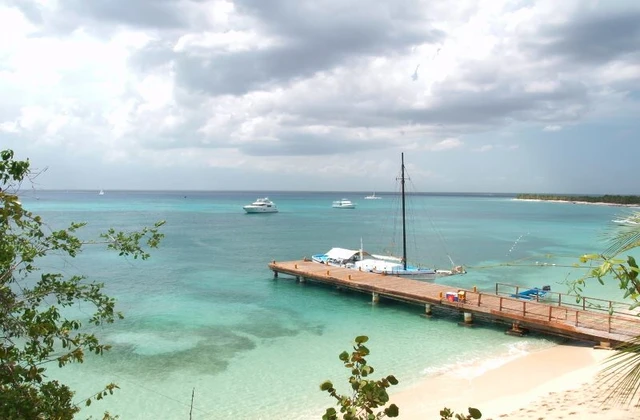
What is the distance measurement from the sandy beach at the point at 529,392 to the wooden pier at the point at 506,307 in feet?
3.73

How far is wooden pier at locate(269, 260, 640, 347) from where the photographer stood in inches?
770

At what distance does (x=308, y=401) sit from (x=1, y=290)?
1228 centimetres

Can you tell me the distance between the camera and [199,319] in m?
25.8

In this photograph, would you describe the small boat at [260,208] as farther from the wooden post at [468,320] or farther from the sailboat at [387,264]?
the wooden post at [468,320]

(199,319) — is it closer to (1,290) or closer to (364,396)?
(1,290)

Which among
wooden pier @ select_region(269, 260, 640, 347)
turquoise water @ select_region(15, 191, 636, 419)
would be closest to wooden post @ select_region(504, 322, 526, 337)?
wooden pier @ select_region(269, 260, 640, 347)

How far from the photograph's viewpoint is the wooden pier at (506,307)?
64.2ft

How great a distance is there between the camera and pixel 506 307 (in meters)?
23.1

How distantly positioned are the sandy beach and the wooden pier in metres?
1.14

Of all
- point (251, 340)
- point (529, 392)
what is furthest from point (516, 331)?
point (251, 340)

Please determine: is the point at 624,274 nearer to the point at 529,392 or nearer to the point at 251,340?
the point at 529,392

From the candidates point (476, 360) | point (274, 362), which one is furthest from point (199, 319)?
point (476, 360)

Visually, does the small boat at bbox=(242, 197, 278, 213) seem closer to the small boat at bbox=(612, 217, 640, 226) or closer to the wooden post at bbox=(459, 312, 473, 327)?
the wooden post at bbox=(459, 312, 473, 327)

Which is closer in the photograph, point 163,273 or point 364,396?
point 364,396
